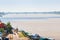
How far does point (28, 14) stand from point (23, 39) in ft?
0.78

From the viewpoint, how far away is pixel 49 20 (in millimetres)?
1208

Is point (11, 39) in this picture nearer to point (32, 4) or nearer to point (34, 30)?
point (34, 30)

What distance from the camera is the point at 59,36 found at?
1.19m

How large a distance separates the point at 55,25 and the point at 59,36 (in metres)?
0.11

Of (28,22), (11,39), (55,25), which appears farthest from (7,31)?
(55,25)

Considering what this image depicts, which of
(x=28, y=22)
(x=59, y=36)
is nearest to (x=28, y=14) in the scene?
(x=28, y=22)

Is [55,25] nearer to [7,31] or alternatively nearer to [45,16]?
[45,16]

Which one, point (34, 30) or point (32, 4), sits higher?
point (32, 4)

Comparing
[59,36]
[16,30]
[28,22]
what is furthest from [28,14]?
[59,36]

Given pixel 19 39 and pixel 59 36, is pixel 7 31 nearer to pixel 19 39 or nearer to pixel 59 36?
pixel 19 39

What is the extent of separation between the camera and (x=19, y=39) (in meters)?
1.23

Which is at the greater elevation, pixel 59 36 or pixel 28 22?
pixel 28 22

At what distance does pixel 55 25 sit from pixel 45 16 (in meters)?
0.13

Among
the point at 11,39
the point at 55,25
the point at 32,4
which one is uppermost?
the point at 32,4
